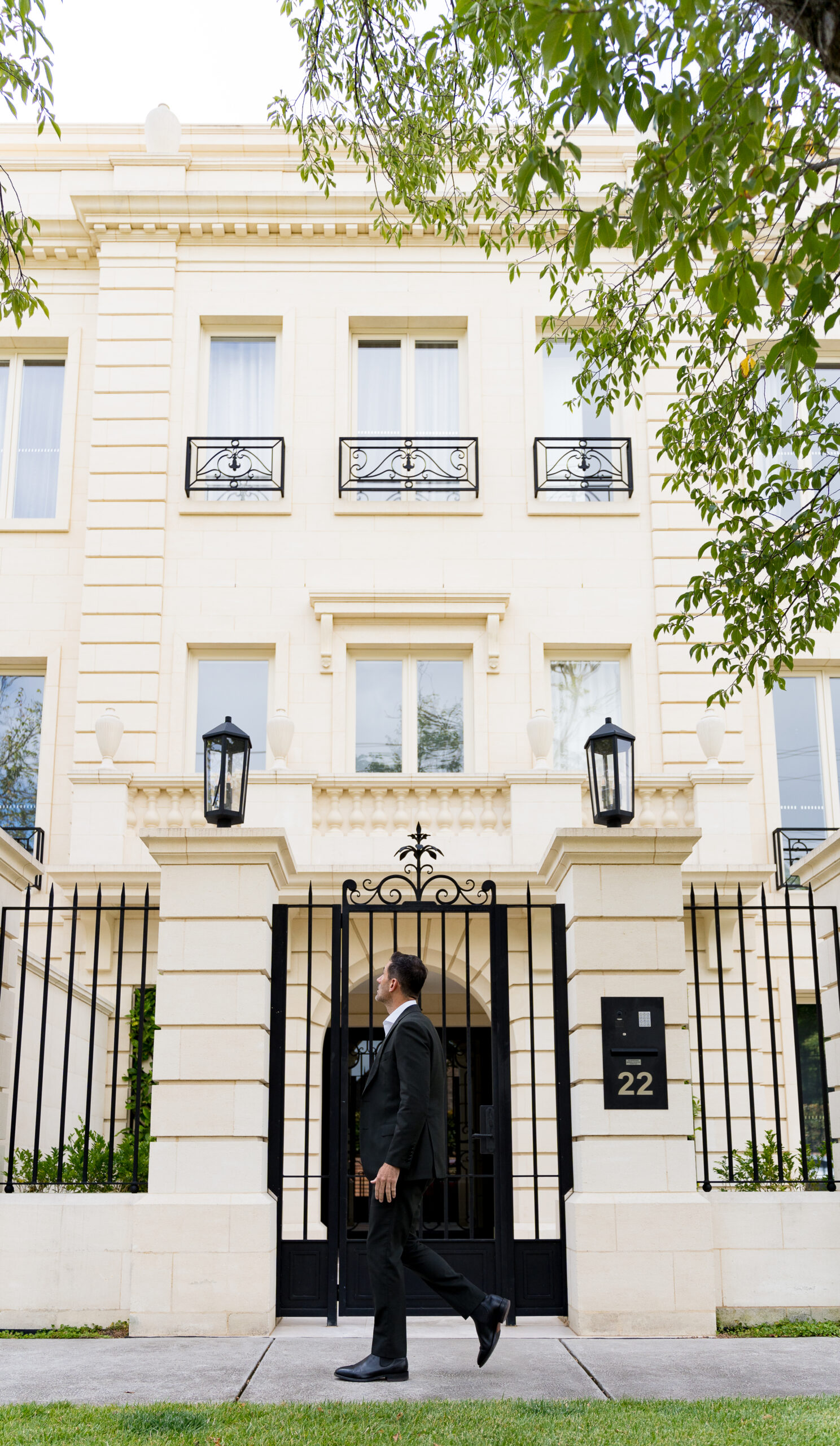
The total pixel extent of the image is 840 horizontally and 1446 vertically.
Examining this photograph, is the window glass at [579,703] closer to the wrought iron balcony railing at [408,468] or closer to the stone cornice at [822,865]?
the wrought iron balcony railing at [408,468]

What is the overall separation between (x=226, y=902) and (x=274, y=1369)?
2.79m

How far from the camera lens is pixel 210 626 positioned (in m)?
16.1

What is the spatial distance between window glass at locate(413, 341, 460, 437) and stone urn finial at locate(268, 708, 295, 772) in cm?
469

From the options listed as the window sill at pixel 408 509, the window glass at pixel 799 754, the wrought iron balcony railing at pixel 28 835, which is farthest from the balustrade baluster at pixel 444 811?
the wrought iron balcony railing at pixel 28 835

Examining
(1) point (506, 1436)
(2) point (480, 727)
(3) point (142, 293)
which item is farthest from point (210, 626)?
(1) point (506, 1436)

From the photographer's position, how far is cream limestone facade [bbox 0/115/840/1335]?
1439 cm

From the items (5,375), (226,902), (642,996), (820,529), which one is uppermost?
(5,375)

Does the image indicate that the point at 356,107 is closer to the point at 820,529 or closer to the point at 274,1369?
the point at 820,529

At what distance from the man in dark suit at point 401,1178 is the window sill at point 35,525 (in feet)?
37.6

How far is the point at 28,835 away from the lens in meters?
15.7

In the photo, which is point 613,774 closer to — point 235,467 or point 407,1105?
point 407,1105

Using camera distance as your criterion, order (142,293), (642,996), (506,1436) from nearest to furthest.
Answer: (506,1436) < (642,996) < (142,293)

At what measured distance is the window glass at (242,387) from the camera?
17125 millimetres

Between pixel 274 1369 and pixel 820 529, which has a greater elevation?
pixel 820 529
